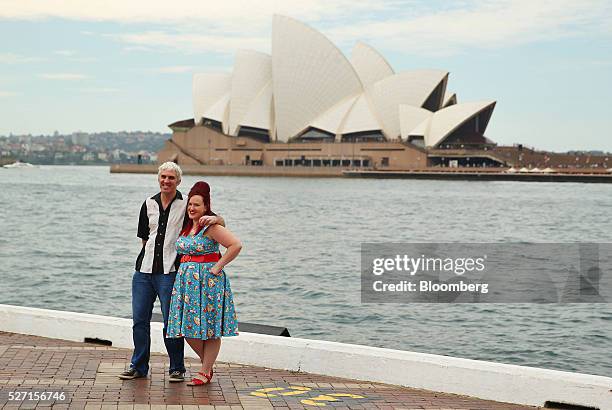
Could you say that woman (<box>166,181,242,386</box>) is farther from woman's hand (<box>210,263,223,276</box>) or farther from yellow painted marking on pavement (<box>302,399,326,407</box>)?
yellow painted marking on pavement (<box>302,399,326,407</box>)

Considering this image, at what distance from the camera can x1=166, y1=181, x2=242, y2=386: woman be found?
16.5 ft

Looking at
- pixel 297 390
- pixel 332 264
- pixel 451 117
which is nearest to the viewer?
pixel 297 390

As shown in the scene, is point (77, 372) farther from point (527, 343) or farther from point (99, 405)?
point (527, 343)

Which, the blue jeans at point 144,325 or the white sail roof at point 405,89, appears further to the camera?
the white sail roof at point 405,89

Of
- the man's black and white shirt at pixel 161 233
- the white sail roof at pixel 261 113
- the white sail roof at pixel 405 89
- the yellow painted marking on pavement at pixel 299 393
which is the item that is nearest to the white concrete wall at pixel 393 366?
the yellow painted marking on pavement at pixel 299 393

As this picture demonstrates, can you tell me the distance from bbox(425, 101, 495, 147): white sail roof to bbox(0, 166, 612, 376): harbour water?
2813 centimetres

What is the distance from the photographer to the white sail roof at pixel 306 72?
74.6 m

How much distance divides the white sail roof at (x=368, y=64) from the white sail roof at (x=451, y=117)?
6.33 meters

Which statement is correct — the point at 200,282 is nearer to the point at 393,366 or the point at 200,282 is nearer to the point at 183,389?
the point at 183,389

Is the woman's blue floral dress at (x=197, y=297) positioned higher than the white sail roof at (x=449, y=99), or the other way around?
the white sail roof at (x=449, y=99)

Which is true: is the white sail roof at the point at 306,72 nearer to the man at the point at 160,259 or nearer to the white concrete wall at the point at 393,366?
the white concrete wall at the point at 393,366

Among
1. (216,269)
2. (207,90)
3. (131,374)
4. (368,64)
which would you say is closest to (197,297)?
(216,269)

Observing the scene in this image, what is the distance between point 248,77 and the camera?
81938 millimetres

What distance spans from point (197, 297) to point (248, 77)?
256 ft
